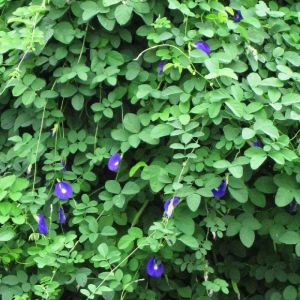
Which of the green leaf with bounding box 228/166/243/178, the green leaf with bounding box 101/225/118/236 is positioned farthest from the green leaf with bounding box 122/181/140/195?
the green leaf with bounding box 228/166/243/178

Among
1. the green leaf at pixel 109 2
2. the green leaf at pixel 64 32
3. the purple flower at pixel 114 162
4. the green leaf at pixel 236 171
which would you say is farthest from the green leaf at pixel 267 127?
the green leaf at pixel 64 32

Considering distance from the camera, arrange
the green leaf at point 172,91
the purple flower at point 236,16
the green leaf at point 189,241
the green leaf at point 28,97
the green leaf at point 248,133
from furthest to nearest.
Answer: the purple flower at point 236,16, the green leaf at point 28,97, the green leaf at point 172,91, the green leaf at point 189,241, the green leaf at point 248,133

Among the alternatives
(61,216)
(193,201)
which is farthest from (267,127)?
(61,216)

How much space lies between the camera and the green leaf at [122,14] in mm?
2152

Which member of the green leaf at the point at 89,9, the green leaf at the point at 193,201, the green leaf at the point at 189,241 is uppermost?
the green leaf at the point at 89,9

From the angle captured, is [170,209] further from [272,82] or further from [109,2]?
[109,2]

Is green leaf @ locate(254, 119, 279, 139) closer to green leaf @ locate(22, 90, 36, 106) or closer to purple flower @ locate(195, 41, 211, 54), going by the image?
purple flower @ locate(195, 41, 211, 54)

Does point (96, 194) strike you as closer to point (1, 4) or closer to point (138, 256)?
point (138, 256)

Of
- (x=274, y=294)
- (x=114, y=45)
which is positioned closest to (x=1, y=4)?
(x=114, y=45)

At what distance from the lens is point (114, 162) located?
2.23m

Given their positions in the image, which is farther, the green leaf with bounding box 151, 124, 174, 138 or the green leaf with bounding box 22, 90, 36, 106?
the green leaf with bounding box 22, 90, 36, 106

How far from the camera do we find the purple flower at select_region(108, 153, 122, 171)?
2219 mm

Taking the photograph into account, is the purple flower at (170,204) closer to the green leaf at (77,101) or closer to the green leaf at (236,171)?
the green leaf at (236,171)

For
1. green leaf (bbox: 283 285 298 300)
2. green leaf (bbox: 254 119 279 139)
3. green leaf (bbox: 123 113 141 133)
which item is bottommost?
green leaf (bbox: 283 285 298 300)
